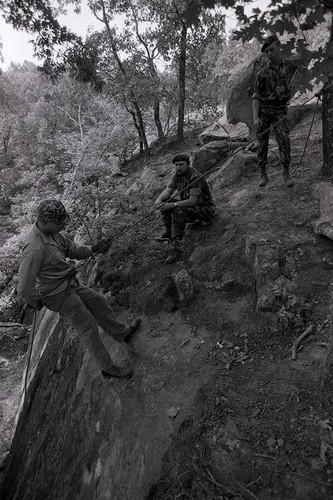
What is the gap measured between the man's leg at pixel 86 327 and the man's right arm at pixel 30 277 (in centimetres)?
39

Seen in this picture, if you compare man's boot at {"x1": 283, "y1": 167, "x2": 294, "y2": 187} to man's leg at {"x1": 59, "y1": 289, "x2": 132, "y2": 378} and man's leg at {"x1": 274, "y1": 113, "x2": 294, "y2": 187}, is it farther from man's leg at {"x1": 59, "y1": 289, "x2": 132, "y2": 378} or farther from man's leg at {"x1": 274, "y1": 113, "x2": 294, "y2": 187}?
man's leg at {"x1": 59, "y1": 289, "x2": 132, "y2": 378}

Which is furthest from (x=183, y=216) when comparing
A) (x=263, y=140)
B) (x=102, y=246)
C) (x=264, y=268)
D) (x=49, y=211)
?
(x=49, y=211)

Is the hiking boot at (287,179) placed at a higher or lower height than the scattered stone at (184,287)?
higher

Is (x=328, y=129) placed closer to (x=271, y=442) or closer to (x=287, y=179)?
(x=287, y=179)

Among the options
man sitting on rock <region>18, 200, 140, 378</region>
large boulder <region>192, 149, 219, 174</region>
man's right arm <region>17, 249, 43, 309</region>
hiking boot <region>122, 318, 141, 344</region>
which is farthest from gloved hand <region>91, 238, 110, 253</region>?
large boulder <region>192, 149, 219, 174</region>

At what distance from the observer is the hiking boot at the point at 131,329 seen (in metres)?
4.24

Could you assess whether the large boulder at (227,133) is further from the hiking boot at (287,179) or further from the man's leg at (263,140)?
the hiking boot at (287,179)

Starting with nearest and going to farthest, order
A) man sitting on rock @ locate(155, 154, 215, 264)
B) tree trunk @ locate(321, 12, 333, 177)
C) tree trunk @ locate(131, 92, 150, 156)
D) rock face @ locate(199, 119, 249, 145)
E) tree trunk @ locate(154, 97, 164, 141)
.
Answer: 1. tree trunk @ locate(321, 12, 333, 177)
2. man sitting on rock @ locate(155, 154, 215, 264)
3. rock face @ locate(199, 119, 249, 145)
4. tree trunk @ locate(154, 97, 164, 141)
5. tree trunk @ locate(131, 92, 150, 156)

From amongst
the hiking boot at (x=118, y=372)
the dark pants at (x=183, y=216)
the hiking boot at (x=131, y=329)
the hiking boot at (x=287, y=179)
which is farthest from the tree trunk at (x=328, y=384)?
the hiking boot at (x=287, y=179)

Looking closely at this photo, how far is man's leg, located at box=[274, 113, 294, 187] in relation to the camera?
17.2ft

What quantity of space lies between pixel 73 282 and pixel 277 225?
121 inches

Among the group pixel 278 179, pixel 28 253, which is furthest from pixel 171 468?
pixel 278 179

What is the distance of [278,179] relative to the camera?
6094 mm

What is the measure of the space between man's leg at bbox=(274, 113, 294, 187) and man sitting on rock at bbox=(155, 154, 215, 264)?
147 centimetres
